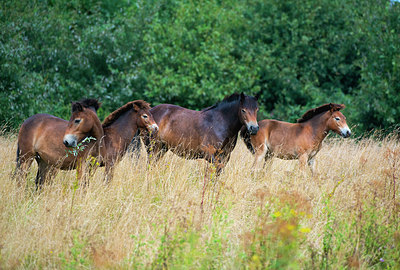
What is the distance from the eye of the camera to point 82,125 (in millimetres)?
6430

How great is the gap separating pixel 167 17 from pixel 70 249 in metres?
20.1

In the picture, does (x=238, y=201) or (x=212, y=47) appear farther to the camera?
(x=212, y=47)

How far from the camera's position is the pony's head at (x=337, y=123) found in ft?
28.7

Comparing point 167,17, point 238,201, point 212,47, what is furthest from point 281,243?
point 167,17

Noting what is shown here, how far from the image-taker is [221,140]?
8.05 m

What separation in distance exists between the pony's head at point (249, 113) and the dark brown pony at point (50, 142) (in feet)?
8.71

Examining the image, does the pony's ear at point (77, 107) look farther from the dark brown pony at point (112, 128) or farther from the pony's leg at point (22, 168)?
the pony's leg at point (22, 168)

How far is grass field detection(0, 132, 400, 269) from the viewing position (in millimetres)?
4125

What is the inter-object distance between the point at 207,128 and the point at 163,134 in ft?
3.41

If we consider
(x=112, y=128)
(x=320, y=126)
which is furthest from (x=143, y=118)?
(x=320, y=126)

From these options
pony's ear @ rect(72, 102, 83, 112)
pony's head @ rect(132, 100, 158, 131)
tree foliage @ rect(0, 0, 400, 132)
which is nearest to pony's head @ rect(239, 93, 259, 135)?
pony's head @ rect(132, 100, 158, 131)

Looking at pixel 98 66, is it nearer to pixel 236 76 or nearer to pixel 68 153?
pixel 236 76

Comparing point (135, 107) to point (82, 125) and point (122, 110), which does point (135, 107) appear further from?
point (82, 125)

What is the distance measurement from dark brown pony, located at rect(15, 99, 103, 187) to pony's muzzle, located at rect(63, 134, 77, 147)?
0.86ft
